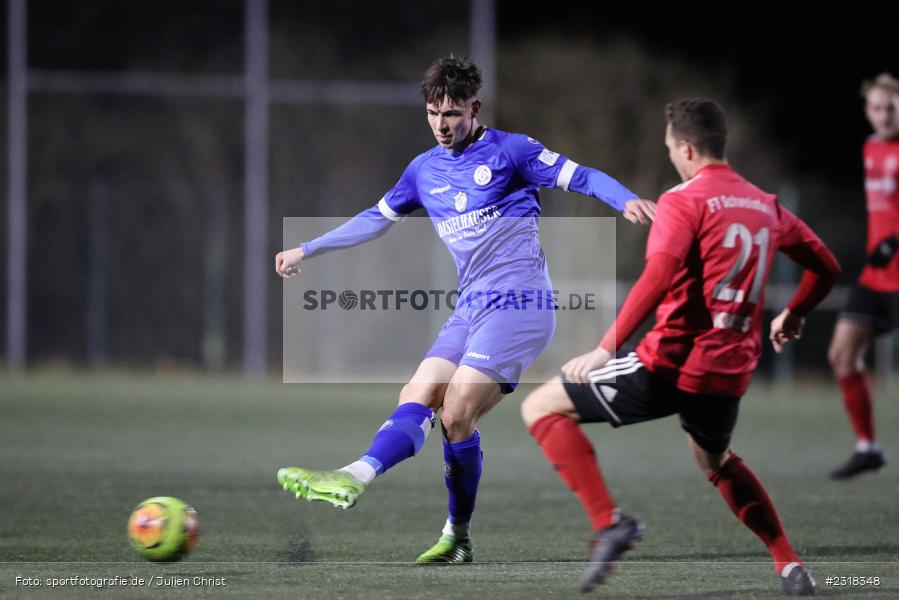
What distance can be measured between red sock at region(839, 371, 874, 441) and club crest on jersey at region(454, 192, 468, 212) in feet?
13.6

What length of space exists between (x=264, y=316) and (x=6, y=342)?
3478 mm

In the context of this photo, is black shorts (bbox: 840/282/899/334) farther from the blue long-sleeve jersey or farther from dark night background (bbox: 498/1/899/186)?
dark night background (bbox: 498/1/899/186)

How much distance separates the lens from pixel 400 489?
27.9 feet

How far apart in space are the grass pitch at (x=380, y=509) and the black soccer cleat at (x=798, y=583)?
0.28 ft

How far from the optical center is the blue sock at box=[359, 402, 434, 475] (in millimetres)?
5367

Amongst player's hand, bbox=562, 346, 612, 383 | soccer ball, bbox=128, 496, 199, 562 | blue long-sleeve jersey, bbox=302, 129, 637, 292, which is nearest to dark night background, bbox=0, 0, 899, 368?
blue long-sleeve jersey, bbox=302, 129, 637, 292

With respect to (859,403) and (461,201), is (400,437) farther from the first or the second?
(859,403)

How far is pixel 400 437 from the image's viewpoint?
18.0 feet

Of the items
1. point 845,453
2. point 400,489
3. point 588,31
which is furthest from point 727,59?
point 400,489

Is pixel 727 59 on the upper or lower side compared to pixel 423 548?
upper

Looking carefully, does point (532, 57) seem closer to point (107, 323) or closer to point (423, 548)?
point (107, 323)

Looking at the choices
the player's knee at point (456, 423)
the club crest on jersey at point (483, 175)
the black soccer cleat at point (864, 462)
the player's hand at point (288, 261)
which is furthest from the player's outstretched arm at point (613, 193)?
the black soccer cleat at point (864, 462)

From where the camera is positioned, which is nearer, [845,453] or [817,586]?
[817,586]

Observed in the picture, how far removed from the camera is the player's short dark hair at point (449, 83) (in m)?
5.70
